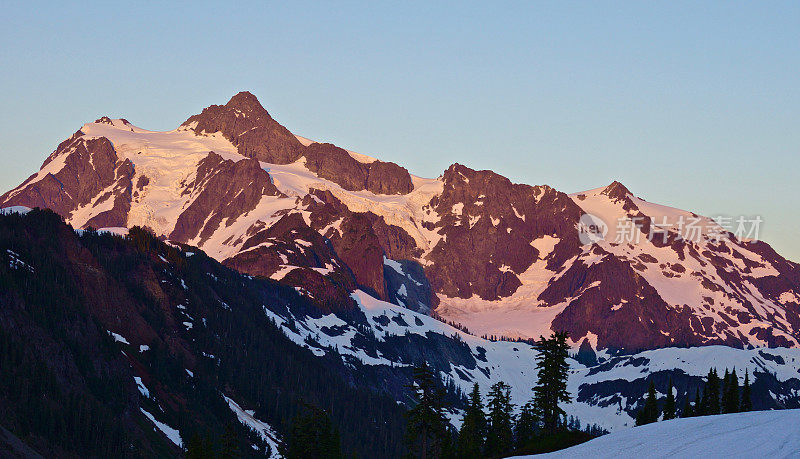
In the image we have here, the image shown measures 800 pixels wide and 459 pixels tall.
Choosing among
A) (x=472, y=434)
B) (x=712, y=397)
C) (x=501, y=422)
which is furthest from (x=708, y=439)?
(x=712, y=397)

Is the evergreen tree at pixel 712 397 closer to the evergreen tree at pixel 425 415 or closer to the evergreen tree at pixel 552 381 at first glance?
the evergreen tree at pixel 552 381

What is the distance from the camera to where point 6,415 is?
18700 centimetres

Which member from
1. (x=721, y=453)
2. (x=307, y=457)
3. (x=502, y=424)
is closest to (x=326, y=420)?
(x=307, y=457)

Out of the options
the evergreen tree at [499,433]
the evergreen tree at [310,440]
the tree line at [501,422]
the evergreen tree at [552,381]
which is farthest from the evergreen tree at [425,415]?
the evergreen tree at [552,381]

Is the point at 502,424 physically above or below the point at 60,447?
above

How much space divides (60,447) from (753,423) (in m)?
112

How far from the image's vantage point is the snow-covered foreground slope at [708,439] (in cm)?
10800

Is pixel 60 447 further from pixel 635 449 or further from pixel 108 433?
pixel 635 449

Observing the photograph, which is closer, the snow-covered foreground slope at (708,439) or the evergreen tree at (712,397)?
the snow-covered foreground slope at (708,439)

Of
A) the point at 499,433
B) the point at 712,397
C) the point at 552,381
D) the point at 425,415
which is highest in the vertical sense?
the point at 712,397

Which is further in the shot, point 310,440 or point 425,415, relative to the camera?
point 310,440

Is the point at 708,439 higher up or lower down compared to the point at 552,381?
lower down

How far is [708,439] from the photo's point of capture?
117 m

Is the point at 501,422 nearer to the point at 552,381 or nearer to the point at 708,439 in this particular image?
the point at 552,381
